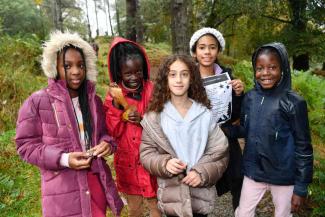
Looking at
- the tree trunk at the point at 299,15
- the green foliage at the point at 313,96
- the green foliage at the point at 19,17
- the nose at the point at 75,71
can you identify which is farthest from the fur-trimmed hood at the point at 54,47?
the green foliage at the point at 19,17

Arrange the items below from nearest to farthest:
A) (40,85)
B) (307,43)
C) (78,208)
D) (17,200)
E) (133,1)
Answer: (78,208) → (17,200) → (40,85) → (307,43) → (133,1)

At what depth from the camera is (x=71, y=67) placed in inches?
104

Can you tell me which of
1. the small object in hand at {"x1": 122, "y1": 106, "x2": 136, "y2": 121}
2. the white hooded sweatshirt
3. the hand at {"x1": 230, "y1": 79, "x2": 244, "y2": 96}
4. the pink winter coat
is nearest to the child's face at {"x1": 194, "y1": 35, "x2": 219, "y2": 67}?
the hand at {"x1": 230, "y1": 79, "x2": 244, "y2": 96}

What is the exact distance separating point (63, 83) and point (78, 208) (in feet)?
3.16

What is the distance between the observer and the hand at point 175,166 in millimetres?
2520

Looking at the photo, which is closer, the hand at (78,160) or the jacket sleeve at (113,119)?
the hand at (78,160)

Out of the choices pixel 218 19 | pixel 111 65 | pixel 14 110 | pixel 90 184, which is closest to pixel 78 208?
pixel 90 184

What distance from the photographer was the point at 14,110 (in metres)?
6.59

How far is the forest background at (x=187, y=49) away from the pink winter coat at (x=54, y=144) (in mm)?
1436

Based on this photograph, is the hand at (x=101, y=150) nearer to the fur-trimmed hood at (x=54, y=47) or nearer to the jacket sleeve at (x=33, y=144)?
the jacket sleeve at (x=33, y=144)

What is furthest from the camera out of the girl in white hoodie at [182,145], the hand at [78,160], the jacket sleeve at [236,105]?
the jacket sleeve at [236,105]

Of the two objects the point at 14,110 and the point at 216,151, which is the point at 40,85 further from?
the point at 216,151

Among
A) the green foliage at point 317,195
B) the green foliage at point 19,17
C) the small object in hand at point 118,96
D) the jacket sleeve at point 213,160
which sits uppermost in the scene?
the green foliage at point 19,17

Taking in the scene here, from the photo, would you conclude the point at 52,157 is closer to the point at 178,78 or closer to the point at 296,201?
the point at 178,78
